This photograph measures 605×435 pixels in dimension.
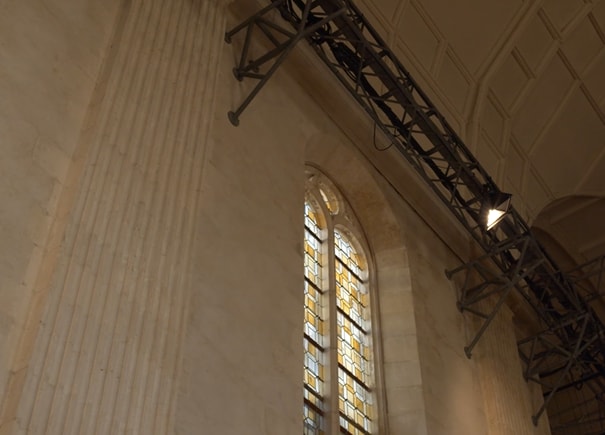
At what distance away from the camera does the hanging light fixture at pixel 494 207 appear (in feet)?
37.5

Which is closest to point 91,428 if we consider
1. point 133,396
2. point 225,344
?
point 133,396

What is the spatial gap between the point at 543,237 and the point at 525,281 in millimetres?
4464

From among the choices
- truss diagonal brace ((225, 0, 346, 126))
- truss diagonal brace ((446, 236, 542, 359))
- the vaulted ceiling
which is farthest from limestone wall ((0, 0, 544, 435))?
the vaulted ceiling

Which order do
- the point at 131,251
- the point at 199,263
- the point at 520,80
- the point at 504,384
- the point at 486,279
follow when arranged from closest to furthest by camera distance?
the point at 131,251, the point at 199,263, the point at 504,384, the point at 486,279, the point at 520,80

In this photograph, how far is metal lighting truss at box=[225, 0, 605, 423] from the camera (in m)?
9.71

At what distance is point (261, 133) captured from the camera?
923 cm

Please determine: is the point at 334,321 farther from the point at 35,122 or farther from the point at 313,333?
the point at 35,122

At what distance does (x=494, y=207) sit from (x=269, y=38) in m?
3.87

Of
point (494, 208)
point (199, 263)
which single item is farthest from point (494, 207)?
point (199, 263)

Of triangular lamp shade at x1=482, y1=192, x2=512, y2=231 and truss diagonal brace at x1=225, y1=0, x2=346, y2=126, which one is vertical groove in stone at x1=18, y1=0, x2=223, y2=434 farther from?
triangular lamp shade at x1=482, y1=192, x2=512, y2=231

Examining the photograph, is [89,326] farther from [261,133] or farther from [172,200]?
[261,133]

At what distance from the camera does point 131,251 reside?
6316 mm

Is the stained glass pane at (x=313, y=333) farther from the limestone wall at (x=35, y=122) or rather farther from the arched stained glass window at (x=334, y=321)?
the limestone wall at (x=35, y=122)

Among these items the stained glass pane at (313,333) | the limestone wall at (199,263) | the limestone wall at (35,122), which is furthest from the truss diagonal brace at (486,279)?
the limestone wall at (35,122)
